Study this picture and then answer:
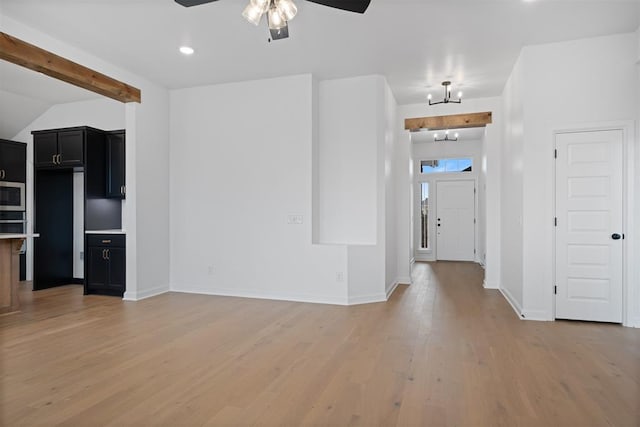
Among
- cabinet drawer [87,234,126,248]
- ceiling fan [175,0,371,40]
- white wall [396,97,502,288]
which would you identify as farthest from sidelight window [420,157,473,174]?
ceiling fan [175,0,371,40]

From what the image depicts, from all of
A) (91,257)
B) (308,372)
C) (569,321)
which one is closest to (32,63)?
(91,257)

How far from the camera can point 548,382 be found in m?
2.58

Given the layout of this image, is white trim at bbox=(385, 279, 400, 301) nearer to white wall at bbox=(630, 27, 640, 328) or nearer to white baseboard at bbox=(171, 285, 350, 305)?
white baseboard at bbox=(171, 285, 350, 305)

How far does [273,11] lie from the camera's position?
8.93 ft

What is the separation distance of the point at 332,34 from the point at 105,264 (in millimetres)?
4425

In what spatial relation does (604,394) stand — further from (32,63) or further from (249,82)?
(32,63)

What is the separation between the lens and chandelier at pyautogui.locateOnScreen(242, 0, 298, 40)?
8.54ft

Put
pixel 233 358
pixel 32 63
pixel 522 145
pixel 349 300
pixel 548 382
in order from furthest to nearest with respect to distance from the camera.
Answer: pixel 349 300 < pixel 522 145 < pixel 32 63 < pixel 233 358 < pixel 548 382

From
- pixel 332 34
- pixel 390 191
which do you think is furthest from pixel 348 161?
pixel 332 34

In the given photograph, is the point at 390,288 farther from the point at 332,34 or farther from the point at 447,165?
the point at 447,165

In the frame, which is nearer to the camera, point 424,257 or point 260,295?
point 260,295

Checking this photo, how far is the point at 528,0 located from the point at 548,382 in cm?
312

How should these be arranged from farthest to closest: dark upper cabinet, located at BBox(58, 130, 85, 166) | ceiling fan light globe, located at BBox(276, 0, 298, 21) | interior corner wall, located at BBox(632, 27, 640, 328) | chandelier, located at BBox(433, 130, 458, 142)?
chandelier, located at BBox(433, 130, 458, 142) < dark upper cabinet, located at BBox(58, 130, 85, 166) < interior corner wall, located at BBox(632, 27, 640, 328) < ceiling fan light globe, located at BBox(276, 0, 298, 21)

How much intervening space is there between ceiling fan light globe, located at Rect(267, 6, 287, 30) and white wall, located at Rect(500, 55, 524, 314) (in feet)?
9.72
